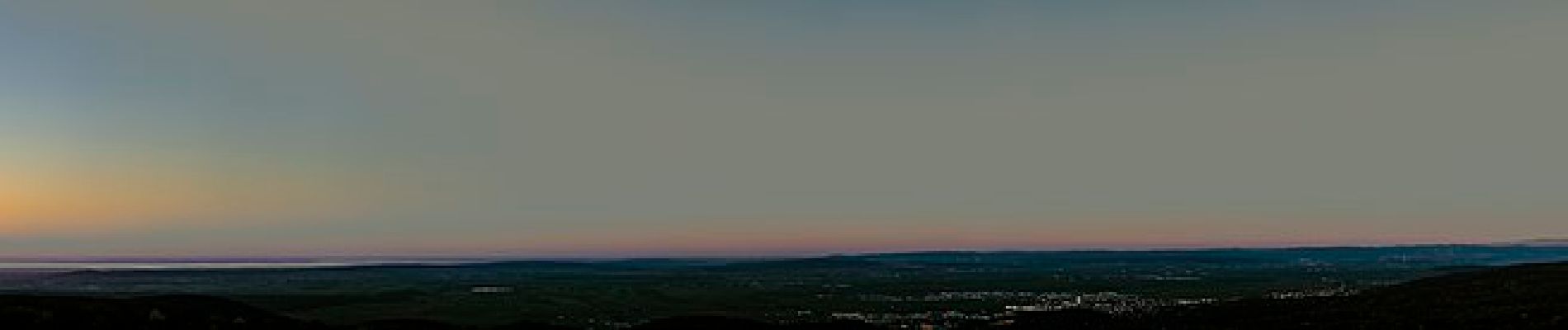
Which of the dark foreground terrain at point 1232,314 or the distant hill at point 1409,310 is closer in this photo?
the dark foreground terrain at point 1232,314

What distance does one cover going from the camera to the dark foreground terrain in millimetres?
45062

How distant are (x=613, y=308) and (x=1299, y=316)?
96.9m

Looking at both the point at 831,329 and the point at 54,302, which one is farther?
the point at 831,329

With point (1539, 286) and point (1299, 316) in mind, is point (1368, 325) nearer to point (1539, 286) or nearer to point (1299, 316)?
point (1299, 316)

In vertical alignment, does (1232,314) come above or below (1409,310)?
below

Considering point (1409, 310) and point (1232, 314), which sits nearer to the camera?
point (1409, 310)

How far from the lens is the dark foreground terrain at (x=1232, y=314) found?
1774 inches

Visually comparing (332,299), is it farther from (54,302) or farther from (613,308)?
(54,302)

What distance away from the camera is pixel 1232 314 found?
7306cm

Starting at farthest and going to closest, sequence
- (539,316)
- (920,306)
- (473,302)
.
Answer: (473,302), (920,306), (539,316)

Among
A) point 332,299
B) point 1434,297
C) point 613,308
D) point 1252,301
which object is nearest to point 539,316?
point 613,308

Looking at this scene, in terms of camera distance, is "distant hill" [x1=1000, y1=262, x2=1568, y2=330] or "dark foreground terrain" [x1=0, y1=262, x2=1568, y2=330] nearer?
"dark foreground terrain" [x1=0, y1=262, x2=1568, y2=330]

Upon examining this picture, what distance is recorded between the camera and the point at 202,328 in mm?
44188

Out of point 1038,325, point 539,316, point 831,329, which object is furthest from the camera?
point 539,316
